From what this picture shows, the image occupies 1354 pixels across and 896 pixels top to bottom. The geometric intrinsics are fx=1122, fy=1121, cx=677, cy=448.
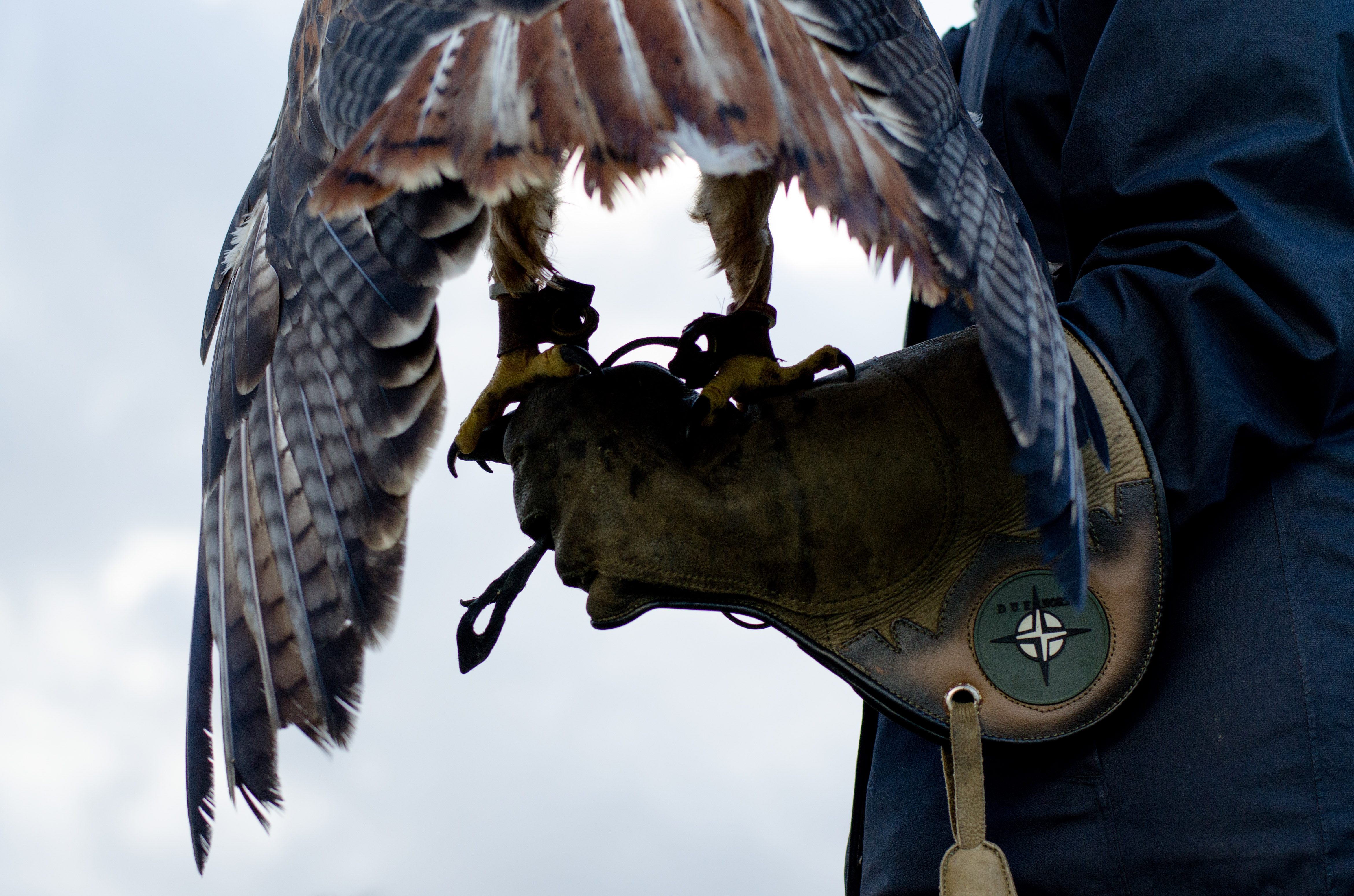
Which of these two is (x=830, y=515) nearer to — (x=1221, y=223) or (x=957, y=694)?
(x=957, y=694)

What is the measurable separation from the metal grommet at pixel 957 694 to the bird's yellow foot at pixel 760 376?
0.37 m

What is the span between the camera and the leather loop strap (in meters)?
1.03

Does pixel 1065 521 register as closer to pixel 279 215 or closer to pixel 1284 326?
pixel 1284 326

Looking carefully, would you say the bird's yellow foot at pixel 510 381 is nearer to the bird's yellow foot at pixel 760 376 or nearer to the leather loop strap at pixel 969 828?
the bird's yellow foot at pixel 760 376

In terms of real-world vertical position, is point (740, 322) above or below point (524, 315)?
below

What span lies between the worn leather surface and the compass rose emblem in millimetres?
41

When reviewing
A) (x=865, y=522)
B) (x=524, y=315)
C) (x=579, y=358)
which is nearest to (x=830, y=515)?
(x=865, y=522)

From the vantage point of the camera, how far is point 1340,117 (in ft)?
3.73

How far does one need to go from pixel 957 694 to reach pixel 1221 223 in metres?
0.53

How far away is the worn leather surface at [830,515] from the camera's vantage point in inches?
45.8

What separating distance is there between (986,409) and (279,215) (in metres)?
0.76

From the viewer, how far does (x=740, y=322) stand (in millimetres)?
1352

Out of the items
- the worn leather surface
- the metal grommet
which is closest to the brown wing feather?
the worn leather surface

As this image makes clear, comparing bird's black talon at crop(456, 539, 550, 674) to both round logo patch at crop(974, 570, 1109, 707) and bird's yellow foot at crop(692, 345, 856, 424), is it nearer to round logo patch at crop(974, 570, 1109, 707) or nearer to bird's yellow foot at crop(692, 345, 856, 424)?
bird's yellow foot at crop(692, 345, 856, 424)
